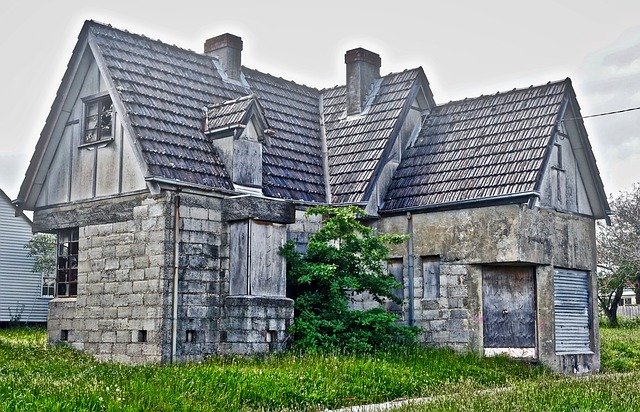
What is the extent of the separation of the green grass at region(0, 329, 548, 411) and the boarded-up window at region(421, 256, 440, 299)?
2068 mm

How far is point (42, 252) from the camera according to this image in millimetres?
34656

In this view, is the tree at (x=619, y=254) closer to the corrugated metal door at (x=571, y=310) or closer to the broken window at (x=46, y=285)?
the corrugated metal door at (x=571, y=310)

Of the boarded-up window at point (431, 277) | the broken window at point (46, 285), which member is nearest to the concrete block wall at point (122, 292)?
the boarded-up window at point (431, 277)

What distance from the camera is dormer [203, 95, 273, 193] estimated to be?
18.4 metres

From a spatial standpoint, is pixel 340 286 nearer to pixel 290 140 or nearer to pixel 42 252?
pixel 290 140

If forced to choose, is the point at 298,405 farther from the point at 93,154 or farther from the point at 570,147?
the point at 570,147

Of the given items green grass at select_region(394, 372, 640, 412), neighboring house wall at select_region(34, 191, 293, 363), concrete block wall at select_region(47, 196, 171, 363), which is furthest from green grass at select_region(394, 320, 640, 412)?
concrete block wall at select_region(47, 196, 171, 363)

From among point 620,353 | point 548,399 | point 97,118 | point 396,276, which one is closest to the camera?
point 548,399

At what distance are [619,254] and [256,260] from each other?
106 ft

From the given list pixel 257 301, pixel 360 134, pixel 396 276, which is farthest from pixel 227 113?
pixel 396 276

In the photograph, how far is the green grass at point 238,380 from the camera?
1150 cm

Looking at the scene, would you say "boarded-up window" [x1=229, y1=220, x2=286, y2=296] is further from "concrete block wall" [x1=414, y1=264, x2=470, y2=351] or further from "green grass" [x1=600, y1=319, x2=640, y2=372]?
"green grass" [x1=600, y1=319, x2=640, y2=372]

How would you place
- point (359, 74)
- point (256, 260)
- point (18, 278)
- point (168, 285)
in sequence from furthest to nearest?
1. point (18, 278)
2. point (359, 74)
3. point (256, 260)
4. point (168, 285)

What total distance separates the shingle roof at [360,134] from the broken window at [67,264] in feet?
20.1
